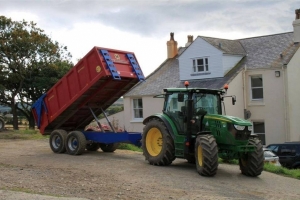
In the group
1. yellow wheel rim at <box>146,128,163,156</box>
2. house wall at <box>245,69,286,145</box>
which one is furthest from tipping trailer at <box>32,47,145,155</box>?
house wall at <box>245,69,286,145</box>

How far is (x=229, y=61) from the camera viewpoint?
28.6 metres

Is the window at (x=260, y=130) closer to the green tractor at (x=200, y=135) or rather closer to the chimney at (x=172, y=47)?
the chimney at (x=172, y=47)

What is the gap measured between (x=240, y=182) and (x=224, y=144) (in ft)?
3.95

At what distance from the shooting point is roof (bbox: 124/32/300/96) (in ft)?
89.0

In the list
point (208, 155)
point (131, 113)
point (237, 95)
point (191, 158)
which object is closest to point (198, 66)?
point (237, 95)

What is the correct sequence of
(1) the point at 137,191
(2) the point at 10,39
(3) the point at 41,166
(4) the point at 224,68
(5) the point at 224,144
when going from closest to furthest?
(1) the point at 137,191 → (5) the point at 224,144 → (3) the point at 41,166 → (4) the point at 224,68 → (2) the point at 10,39

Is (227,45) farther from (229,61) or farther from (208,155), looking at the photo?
(208,155)

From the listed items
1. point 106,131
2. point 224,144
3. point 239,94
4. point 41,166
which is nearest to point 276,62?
point 239,94

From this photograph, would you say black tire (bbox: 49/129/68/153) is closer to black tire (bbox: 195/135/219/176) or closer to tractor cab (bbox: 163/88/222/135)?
tractor cab (bbox: 163/88/222/135)

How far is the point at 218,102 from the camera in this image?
13711mm

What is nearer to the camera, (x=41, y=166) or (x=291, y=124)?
(x=41, y=166)

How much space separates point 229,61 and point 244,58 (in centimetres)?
110

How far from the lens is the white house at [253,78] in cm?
2627

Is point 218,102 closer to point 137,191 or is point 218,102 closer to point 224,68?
point 137,191
